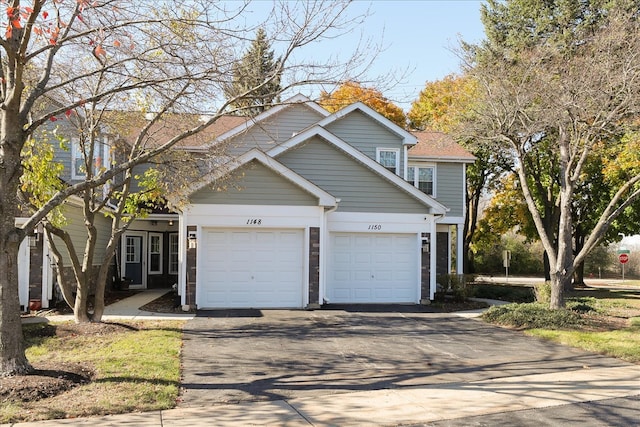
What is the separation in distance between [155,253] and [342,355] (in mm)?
15422

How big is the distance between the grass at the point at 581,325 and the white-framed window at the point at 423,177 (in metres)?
8.60

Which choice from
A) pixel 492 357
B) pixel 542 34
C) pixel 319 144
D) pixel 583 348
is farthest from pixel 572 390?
pixel 542 34

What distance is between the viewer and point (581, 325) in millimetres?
14234

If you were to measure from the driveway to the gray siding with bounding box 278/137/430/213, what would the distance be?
4078 mm

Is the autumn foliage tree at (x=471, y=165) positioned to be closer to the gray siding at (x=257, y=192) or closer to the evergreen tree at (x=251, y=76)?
the gray siding at (x=257, y=192)

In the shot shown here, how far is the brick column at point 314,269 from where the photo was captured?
53.6 ft

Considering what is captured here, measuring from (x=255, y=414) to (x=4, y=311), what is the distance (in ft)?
12.8

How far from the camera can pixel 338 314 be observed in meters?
15.4

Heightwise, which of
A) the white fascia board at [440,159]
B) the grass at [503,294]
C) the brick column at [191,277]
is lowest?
the grass at [503,294]

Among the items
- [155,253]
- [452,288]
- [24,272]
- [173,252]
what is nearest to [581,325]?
[452,288]

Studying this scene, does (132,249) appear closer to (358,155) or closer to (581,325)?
(358,155)

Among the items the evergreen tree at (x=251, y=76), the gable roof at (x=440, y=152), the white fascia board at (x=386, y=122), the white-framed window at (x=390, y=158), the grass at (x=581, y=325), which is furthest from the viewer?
the gable roof at (x=440, y=152)

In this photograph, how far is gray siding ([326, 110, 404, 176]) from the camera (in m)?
21.2

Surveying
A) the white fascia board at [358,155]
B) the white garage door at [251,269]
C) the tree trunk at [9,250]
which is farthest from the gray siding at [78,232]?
the tree trunk at [9,250]
